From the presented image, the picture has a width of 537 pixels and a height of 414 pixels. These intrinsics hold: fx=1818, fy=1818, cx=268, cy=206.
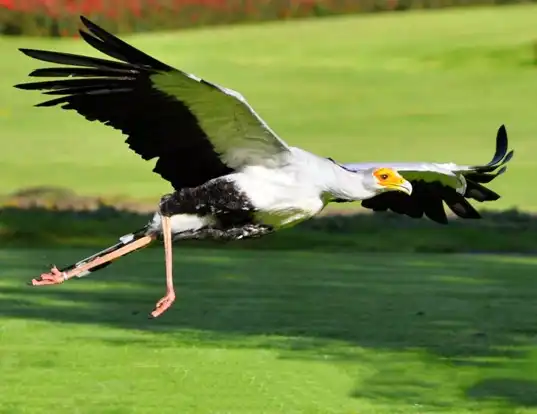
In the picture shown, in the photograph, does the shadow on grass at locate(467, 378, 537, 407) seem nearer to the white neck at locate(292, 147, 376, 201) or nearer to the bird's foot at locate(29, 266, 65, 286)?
the white neck at locate(292, 147, 376, 201)

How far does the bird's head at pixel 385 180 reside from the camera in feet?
27.3

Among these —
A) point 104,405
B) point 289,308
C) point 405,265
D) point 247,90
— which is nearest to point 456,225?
point 405,265

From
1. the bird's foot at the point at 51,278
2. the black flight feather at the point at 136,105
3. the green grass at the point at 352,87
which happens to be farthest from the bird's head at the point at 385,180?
the green grass at the point at 352,87

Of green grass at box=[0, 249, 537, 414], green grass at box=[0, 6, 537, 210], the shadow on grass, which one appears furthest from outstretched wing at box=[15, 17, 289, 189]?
green grass at box=[0, 6, 537, 210]

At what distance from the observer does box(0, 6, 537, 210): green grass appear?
19.3 m

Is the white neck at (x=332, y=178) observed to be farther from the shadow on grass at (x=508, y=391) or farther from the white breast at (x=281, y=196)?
the shadow on grass at (x=508, y=391)

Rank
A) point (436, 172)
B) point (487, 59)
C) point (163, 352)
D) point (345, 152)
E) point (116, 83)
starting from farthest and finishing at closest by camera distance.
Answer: point (487, 59) < point (345, 152) < point (163, 352) < point (436, 172) < point (116, 83)

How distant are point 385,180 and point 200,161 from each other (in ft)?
Answer: 2.97

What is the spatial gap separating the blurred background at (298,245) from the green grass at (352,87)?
0.03 metres

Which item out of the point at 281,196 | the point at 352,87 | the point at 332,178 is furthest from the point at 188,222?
the point at 352,87

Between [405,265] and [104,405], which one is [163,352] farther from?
[405,265]

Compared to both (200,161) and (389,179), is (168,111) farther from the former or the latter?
(389,179)

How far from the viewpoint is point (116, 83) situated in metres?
8.11

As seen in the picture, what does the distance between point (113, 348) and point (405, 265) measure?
169 inches
